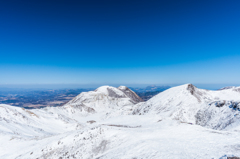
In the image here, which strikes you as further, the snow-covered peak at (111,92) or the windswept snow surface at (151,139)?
the snow-covered peak at (111,92)

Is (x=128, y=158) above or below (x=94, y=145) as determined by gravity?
above

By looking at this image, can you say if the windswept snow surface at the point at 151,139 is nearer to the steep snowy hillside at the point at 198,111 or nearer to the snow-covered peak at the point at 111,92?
the steep snowy hillside at the point at 198,111

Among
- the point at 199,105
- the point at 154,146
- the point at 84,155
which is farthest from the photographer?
the point at 199,105

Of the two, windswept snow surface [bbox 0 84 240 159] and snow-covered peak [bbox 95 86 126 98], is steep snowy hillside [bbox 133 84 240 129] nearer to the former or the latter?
windswept snow surface [bbox 0 84 240 159]

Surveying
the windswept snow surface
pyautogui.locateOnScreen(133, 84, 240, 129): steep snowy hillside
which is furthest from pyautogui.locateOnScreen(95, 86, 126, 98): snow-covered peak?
the windswept snow surface

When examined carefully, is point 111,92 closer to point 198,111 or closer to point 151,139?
point 198,111

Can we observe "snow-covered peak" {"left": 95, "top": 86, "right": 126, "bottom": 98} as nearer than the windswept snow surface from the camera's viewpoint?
No

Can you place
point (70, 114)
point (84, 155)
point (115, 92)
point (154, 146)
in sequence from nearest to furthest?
point (154, 146)
point (84, 155)
point (70, 114)
point (115, 92)

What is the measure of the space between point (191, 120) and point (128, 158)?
28458 mm

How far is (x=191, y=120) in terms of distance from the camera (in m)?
31.2

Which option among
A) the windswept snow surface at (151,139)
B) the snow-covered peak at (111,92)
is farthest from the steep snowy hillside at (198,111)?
the snow-covered peak at (111,92)

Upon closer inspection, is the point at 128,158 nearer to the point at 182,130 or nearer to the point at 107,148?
the point at 107,148

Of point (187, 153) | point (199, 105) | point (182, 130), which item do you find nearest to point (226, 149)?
point (187, 153)

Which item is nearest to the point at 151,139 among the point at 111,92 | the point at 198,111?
the point at 198,111
